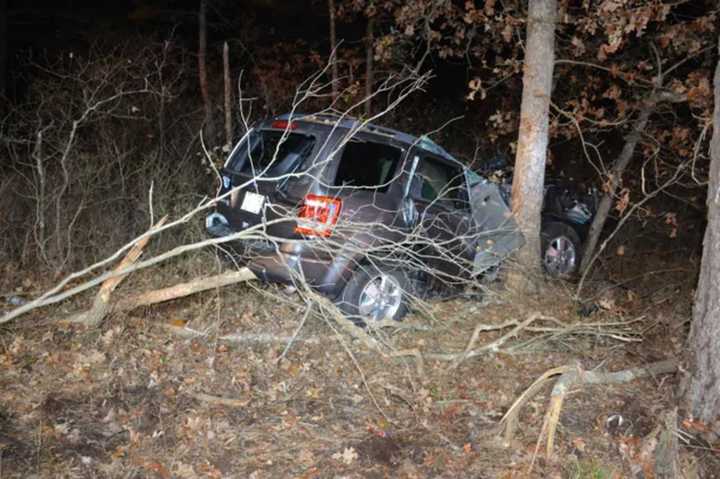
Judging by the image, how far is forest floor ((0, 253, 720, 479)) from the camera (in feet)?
13.7

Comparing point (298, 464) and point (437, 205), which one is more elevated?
point (437, 205)

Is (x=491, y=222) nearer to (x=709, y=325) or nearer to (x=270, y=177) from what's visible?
(x=270, y=177)

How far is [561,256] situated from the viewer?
28.8 feet

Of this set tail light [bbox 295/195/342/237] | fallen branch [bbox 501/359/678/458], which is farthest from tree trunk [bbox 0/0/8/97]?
fallen branch [bbox 501/359/678/458]

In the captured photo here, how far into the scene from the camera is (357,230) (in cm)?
545

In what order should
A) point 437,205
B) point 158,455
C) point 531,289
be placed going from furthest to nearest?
1. point 531,289
2. point 437,205
3. point 158,455

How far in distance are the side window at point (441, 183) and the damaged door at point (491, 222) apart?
165 millimetres

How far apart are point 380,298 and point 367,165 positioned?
3.94 feet

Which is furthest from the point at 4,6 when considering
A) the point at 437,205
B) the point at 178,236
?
the point at 437,205

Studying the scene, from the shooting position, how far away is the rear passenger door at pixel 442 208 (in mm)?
6348

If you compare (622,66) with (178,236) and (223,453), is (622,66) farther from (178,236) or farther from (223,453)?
(223,453)

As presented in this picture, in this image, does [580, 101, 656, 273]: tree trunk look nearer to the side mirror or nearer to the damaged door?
the damaged door

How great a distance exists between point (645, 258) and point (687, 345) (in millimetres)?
4788

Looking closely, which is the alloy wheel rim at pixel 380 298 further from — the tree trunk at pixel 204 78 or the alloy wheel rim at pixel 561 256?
the tree trunk at pixel 204 78
